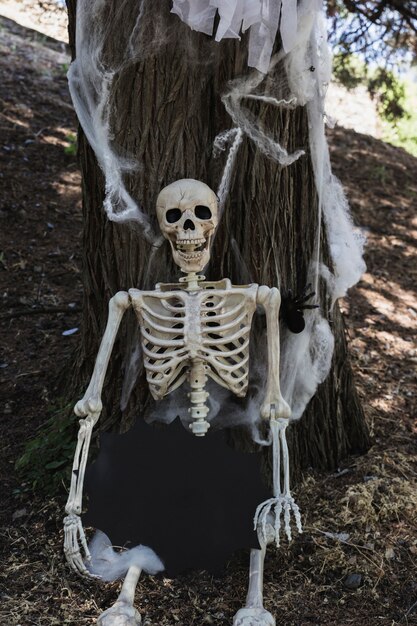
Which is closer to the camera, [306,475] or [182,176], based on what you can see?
[182,176]

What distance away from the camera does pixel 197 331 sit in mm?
2586

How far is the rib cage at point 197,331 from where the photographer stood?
259 centimetres

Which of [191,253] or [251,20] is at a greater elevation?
[251,20]

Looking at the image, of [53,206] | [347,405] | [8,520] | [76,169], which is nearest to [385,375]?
[347,405]

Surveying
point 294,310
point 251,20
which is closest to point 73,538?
point 294,310

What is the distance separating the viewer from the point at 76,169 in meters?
5.89

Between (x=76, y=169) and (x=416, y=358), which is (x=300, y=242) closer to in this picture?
(x=416, y=358)

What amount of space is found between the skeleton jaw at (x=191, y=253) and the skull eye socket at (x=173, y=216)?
0.07 meters

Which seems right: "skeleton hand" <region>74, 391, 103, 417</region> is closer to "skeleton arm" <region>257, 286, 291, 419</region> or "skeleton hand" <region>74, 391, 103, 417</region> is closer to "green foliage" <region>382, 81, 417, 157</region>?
"skeleton arm" <region>257, 286, 291, 419</region>

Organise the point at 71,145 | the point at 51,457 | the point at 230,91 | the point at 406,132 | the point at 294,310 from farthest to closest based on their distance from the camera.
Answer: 1. the point at 406,132
2. the point at 71,145
3. the point at 51,457
4. the point at 294,310
5. the point at 230,91

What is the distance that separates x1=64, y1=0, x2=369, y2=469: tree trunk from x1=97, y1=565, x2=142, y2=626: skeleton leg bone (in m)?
0.57

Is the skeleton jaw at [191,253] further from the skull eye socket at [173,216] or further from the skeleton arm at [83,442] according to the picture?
the skeleton arm at [83,442]

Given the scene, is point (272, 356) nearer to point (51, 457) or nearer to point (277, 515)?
point (277, 515)

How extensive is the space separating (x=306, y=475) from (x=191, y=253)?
4.01 feet
